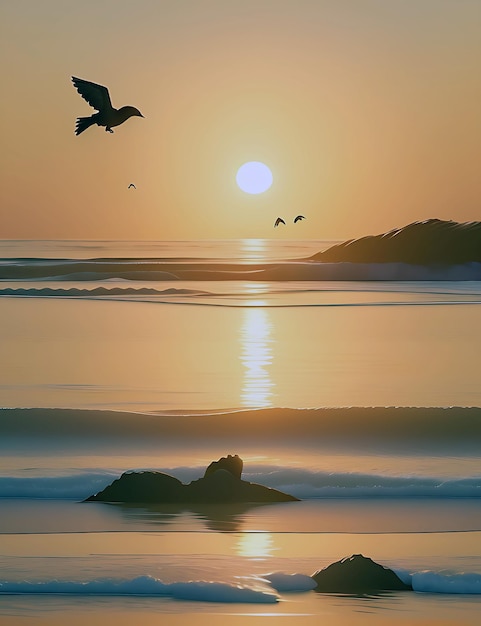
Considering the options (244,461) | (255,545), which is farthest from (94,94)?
(255,545)

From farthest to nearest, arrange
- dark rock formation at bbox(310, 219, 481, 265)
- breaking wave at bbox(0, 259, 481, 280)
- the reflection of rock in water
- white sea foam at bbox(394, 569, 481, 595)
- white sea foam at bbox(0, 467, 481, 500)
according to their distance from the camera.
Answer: dark rock formation at bbox(310, 219, 481, 265), breaking wave at bbox(0, 259, 481, 280), white sea foam at bbox(0, 467, 481, 500), the reflection of rock in water, white sea foam at bbox(394, 569, 481, 595)

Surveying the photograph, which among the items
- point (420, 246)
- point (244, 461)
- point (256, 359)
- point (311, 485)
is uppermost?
point (420, 246)

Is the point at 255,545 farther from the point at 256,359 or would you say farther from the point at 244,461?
the point at 256,359

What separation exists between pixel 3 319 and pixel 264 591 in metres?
18.6

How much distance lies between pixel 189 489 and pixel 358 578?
7.84ft

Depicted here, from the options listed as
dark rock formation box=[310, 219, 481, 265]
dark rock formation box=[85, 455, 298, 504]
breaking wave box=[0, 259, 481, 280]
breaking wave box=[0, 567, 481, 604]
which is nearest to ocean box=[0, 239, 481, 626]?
breaking wave box=[0, 567, 481, 604]

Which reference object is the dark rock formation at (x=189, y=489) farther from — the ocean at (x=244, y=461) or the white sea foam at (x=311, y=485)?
the white sea foam at (x=311, y=485)

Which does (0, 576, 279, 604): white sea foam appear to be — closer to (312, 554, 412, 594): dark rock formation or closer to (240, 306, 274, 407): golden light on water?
(312, 554, 412, 594): dark rock formation

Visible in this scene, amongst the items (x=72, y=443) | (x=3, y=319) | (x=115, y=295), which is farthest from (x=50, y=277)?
(x=72, y=443)

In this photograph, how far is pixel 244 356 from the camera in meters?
18.5

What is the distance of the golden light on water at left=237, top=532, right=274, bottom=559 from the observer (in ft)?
26.0

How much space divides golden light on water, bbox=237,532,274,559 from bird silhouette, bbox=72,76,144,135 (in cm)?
565

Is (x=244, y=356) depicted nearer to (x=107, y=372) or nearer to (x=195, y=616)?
(x=107, y=372)

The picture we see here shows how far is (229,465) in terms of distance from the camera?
31.4 feet
